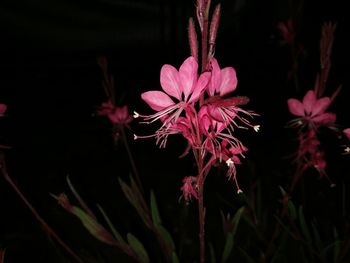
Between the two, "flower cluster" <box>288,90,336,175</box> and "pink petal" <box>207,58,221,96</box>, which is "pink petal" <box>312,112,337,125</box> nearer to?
"flower cluster" <box>288,90,336,175</box>

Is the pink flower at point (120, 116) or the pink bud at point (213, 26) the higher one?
the pink bud at point (213, 26)

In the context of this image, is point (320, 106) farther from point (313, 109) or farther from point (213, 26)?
point (213, 26)

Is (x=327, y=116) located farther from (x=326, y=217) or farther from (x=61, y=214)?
(x=61, y=214)

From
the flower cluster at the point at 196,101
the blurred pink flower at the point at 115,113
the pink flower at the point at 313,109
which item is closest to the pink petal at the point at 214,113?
the flower cluster at the point at 196,101

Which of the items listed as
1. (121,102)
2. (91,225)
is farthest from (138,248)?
(121,102)

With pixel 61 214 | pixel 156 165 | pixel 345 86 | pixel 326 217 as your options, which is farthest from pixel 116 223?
pixel 345 86

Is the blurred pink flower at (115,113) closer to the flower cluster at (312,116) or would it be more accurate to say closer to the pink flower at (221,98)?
the flower cluster at (312,116)
